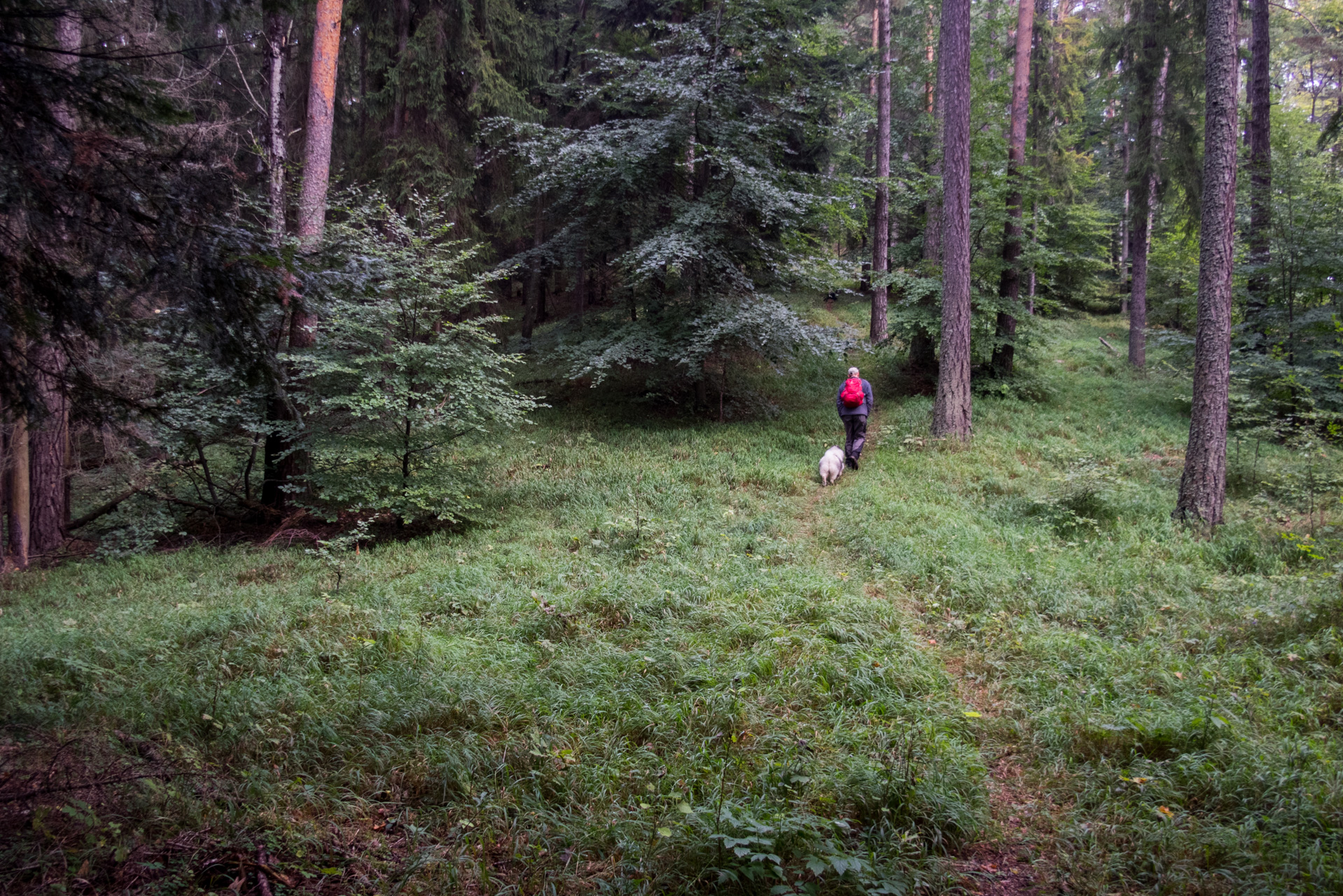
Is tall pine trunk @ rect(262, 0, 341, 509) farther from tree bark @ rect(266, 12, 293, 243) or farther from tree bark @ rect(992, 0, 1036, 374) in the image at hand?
tree bark @ rect(992, 0, 1036, 374)

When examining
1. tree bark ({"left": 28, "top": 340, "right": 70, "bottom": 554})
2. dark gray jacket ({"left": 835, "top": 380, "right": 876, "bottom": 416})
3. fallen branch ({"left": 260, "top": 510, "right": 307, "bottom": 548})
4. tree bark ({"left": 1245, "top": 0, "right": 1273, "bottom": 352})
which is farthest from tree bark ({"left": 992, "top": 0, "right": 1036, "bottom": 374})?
tree bark ({"left": 28, "top": 340, "right": 70, "bottom": 554})

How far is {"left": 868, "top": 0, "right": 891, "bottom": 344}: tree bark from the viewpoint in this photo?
707 inches

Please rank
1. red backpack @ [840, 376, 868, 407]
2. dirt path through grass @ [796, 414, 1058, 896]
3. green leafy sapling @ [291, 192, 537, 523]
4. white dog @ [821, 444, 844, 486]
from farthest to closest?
red backpack @ [840, 376, 868, 407], white dog @ [821, 444, 844, 486], green leafy sapling @ [291, 192, 537, 523], dirt path through grass @ [796, 414, 1058, 896]

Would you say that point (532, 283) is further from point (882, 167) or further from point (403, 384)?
point (403, 384)

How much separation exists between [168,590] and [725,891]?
24.6 ft

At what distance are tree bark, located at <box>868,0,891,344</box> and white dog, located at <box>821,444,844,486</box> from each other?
28.2 feet

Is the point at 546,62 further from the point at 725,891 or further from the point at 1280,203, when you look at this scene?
the point at 725,891

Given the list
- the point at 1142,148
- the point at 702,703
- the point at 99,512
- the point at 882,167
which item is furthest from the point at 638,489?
the point at 1142,148

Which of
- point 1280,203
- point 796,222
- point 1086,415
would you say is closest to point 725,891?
point 796,222

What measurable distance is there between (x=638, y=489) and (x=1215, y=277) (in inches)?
299

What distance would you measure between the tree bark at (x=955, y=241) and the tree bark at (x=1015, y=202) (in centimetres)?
308

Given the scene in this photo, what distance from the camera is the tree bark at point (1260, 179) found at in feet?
43.9

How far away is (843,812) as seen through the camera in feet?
10.8

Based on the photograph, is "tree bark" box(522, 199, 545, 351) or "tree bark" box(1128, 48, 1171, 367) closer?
"tree bark" box(1128, 48, 1171, 367)
